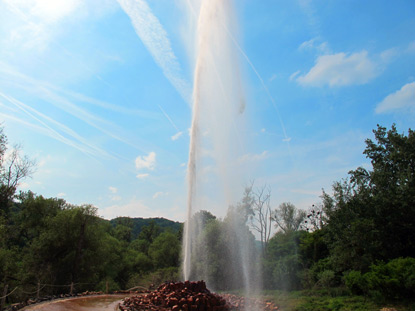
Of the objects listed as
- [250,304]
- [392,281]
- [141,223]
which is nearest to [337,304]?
[392,281]

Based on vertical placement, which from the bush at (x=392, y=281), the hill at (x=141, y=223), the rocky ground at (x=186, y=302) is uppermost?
the hill at (x=141, y=223)

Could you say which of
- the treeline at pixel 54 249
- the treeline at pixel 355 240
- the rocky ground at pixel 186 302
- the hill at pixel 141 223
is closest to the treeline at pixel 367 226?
the treeline at pixel 355 240

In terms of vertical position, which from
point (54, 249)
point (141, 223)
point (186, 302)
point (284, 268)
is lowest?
point (186, 302)

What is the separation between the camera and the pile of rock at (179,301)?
35.9 feet

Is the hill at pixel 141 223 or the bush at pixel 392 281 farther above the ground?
the hill at pixel 141 223

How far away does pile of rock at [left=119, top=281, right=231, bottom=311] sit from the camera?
1093cm

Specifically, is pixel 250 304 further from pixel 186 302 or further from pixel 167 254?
pixel 167 254

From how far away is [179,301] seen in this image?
1102 cm

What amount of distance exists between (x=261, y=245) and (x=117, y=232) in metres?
34.4

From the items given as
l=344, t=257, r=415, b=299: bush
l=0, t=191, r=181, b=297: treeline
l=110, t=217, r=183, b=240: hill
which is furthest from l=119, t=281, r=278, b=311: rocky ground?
l=110, t=217, r=183, b=240: hill

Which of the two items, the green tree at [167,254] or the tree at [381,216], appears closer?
the tree at [381,216]

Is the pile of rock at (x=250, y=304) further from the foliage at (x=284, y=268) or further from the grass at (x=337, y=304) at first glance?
the foliage at (x=284, y=268)

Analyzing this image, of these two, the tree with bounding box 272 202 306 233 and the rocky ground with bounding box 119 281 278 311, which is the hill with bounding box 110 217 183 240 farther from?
the rocky ground with bounding box 119 281 278 311

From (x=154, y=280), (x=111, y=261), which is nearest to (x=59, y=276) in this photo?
(x=154, y=280)
